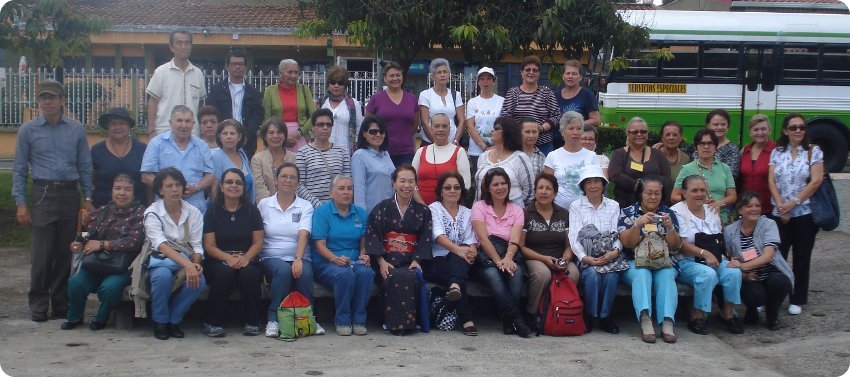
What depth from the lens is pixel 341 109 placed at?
353 inches

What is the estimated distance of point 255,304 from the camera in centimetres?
716

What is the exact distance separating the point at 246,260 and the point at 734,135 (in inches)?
478

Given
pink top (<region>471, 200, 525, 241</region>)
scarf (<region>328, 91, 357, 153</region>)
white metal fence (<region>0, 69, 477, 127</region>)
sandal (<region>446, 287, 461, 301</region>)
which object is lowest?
sandal (<region>446, 287, 461, 301</region>)

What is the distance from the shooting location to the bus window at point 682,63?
1678 centimetres

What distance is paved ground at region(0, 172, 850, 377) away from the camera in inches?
244

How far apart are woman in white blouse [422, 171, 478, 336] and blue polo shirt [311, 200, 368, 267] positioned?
0.62 metres

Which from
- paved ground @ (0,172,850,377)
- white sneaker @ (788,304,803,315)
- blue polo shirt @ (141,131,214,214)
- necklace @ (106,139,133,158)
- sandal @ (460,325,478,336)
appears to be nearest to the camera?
paved ground @ (0,172,850,377)

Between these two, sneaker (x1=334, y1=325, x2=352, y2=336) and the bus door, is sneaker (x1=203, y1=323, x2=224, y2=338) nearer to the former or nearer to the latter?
sneaker (x1=334, y1=325, x2=352, y2=336)

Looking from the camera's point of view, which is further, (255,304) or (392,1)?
(392,1)

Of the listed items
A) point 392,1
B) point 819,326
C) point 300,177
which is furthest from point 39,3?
point 819,326

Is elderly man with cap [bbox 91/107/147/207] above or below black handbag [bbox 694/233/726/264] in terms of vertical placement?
above

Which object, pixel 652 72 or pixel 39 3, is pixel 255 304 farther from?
pixel 652 72

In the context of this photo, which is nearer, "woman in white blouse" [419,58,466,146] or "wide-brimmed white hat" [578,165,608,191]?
"wide-brimmed white hat" [578,165,608,191]

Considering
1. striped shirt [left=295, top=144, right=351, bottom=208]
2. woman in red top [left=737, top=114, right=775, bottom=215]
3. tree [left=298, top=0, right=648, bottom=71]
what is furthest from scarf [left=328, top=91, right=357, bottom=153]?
woman in red top [left=737, top=114, right=775, bottom=215]
